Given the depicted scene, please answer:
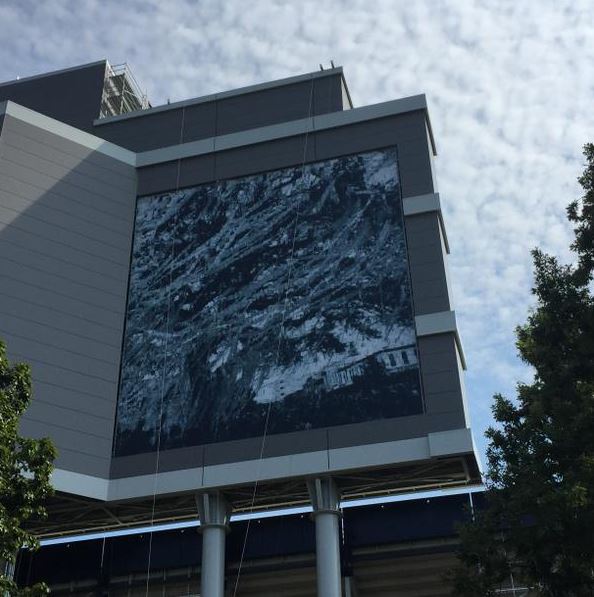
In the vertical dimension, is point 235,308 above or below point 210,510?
above

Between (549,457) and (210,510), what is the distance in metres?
14.3

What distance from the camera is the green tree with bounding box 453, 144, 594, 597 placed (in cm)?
1805

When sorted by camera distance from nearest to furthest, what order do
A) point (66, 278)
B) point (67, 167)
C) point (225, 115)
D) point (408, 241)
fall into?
point (408, 241) → point (66, 278) → point (67, 167) → point (225, 115)

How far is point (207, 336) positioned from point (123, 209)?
7909 millimetres

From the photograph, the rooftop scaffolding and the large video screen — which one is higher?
the rooftop scaffolding

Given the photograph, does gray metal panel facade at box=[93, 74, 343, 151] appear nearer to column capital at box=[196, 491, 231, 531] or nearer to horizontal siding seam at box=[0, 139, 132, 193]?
horizontal siding seam at box=[0, 139, 132, 193]

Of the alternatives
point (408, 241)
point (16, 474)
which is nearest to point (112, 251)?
point (408, 241)

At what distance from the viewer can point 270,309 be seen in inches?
1271

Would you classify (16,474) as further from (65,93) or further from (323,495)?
(65,93)

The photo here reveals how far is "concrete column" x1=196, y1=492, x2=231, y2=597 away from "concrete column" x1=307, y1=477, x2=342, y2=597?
3456 mm

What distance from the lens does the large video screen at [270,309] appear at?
30000 mm

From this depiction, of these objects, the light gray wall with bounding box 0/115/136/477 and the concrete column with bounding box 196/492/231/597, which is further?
the light gray wall with bounding box 0/115/136/477

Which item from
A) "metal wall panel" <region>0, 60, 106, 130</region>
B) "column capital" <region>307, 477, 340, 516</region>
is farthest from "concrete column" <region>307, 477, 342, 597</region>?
"metal wall panel" <region>0, 60, 106, 130</region>

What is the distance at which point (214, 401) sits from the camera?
1219 inches
